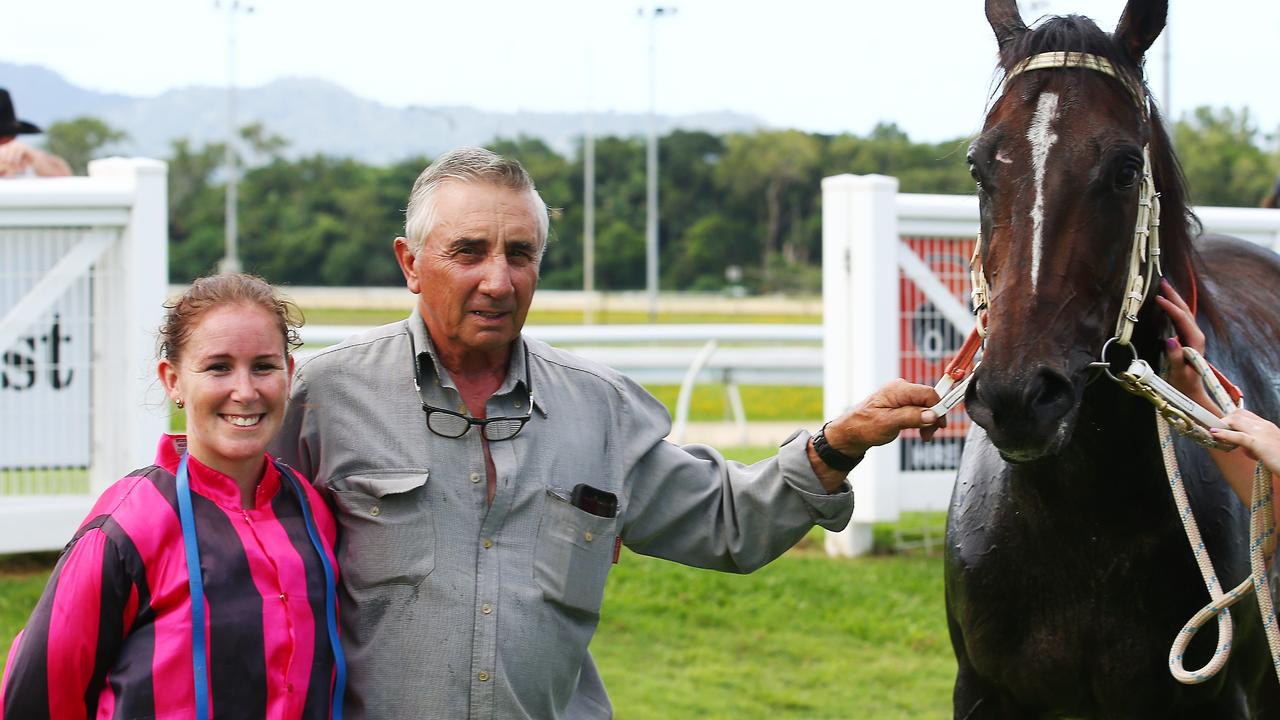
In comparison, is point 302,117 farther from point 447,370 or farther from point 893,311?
point 447,370

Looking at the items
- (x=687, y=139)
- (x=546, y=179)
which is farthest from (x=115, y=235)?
(x=687, y=139)

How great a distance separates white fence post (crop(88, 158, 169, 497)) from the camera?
605cm

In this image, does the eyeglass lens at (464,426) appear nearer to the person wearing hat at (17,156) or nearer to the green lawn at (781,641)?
the green lawn at (781,641)

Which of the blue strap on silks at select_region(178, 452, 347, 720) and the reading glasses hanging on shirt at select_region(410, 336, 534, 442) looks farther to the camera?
the reading glasses hanging on shirt at select_region(410, 336, 534, 442)

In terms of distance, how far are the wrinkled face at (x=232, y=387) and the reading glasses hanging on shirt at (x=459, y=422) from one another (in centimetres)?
27

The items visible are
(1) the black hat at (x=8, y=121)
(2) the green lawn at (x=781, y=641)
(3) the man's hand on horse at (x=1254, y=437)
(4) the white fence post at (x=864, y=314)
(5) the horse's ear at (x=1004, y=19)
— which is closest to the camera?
(3) the man's hand on horse at (x=1254, y=437)

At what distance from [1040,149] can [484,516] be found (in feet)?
4.02

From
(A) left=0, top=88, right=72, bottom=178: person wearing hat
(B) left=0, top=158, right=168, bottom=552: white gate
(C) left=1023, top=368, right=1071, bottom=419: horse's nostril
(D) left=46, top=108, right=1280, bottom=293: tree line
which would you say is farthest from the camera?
(D) left=46, top=108, right=1280, bottom=293: tree line

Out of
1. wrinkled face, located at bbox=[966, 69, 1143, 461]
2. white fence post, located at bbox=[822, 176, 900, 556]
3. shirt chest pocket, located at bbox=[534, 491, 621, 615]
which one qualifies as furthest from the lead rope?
white fence post, located at bbox=[822, 176, 900, 556]

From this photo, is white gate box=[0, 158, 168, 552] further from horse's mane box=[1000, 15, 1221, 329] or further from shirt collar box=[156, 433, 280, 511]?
horse's mane box=[1000, 15, 1221, 329]

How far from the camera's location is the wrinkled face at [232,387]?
91.4 inches

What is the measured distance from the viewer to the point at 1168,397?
8.28ft

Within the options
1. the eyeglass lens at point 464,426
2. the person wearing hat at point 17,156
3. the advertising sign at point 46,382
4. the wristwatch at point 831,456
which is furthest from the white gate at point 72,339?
the wristwatch at point 831,456

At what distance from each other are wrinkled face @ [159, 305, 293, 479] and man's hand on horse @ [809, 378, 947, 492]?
105cm
